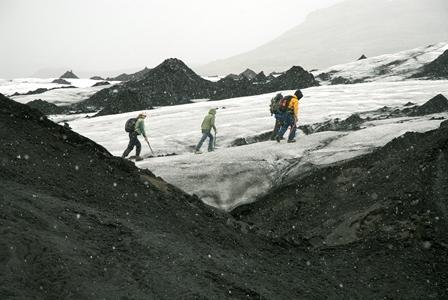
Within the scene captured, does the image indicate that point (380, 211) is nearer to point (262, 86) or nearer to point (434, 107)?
point (434, 107)

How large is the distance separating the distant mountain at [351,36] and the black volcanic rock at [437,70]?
221ft

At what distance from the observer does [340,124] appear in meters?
21.2

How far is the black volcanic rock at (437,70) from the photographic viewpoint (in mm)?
34375

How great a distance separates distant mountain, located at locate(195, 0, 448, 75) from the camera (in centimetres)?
11462

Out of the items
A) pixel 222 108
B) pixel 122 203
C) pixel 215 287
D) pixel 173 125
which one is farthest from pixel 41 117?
pixel 222 108

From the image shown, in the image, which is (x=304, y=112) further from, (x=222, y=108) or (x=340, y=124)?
(x=222, y=108)

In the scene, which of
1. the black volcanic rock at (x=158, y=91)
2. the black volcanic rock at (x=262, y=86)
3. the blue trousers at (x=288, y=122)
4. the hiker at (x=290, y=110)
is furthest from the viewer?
the black volcanic rock at (x=262, y=86)

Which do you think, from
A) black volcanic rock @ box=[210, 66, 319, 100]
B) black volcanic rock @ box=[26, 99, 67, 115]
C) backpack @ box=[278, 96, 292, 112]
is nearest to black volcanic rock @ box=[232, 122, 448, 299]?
backpack @ box=[278, 96, 292, 112]

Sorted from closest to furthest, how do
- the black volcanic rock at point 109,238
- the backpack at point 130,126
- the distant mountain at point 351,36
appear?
the black volcanic rock at point 109,238
the backpack at point 130,126
the distant mountain at point 351,36

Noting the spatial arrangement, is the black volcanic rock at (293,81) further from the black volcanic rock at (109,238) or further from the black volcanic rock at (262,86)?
the black volcanic rock at (109,238)

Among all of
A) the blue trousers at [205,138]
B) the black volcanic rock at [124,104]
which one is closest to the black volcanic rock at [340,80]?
the black volcanic rock at [124,104]

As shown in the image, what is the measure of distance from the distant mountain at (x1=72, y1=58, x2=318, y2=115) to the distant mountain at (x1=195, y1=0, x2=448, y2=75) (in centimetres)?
6657

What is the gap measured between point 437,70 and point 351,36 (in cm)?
10323

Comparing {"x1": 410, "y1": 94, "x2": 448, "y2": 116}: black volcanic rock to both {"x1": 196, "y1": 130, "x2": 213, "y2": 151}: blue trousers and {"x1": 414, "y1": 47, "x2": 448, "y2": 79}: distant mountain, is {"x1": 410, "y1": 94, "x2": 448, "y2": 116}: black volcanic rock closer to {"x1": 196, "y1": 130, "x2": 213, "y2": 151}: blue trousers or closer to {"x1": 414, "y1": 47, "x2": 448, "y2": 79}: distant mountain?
{"x1": 196, "y1": 130, "x2": 213, "y2": 151}: blue trousers
